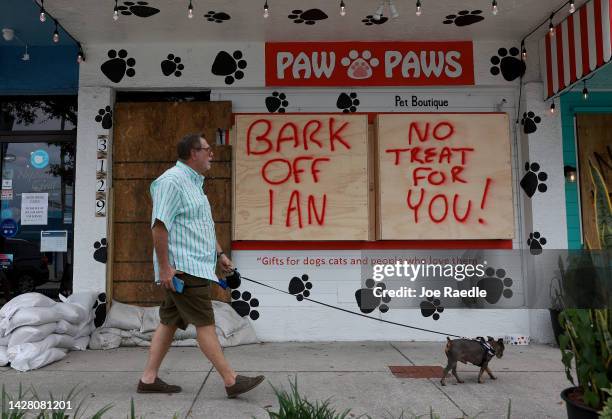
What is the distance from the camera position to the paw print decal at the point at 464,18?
5.49 m

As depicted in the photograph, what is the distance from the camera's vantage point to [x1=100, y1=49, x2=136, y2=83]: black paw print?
6.14 m

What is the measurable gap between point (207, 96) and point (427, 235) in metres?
3.19

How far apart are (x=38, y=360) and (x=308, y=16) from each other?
444 centimetres

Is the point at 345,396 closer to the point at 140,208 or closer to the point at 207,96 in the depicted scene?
the point at 140,208

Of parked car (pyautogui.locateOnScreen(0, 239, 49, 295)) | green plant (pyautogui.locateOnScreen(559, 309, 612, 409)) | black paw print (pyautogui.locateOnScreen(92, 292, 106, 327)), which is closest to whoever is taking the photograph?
green plant (pyautogui.locateOnScreen(559, 309, 612, 409))

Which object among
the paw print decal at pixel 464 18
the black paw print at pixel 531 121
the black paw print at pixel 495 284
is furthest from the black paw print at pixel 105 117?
the black paw print at pixel 531 121

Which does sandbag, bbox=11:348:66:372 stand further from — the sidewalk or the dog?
the dog

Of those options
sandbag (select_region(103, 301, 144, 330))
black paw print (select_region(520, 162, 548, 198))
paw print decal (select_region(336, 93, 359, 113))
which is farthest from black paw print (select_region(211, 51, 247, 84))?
black paw print (select_region(520, 162, 548, 198))

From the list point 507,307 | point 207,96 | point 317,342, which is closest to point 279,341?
point 317,342

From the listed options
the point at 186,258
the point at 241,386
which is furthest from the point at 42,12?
the point at 241,386

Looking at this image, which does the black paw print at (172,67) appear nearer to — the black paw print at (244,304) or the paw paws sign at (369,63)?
the paw paws sign at (369,63)

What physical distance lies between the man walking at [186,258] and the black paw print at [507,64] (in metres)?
4.13

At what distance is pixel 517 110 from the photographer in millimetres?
6195

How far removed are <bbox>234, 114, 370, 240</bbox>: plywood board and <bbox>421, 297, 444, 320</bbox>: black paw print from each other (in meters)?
1.09
